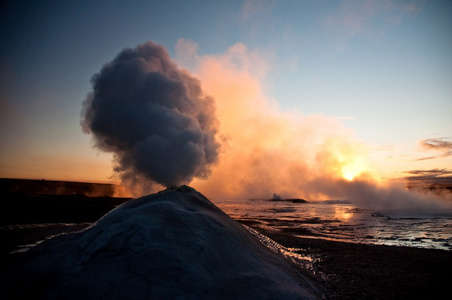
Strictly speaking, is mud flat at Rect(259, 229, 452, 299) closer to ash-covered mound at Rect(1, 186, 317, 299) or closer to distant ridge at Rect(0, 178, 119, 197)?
ash-covered mound at Rect(1, 186, 317, 299)

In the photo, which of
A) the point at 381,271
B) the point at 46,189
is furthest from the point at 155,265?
the point at 46,189

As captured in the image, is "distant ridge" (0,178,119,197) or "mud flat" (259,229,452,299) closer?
"mud flat" (259,229,452,299)

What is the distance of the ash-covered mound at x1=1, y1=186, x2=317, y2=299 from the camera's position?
114 inches

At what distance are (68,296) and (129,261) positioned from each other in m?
0.76

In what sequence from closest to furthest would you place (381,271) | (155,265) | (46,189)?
(155,265), (381,271), (46,189)

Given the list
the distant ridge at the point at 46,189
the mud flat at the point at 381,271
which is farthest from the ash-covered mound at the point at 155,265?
the distant ridge at the point at 46,189

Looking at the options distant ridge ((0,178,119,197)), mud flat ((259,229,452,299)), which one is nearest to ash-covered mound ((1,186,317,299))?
mud flat ((259,229,452,299))

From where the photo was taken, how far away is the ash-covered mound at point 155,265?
2896 mm

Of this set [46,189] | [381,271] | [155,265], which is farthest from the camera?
[46,189]

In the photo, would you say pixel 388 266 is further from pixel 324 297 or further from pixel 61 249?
pixel 61 249

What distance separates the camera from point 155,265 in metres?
3.17

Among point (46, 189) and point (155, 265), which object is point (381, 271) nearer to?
point (155, 265)

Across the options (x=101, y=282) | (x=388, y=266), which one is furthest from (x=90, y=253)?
(x=388, y=266)

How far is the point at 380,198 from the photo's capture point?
35031mm
